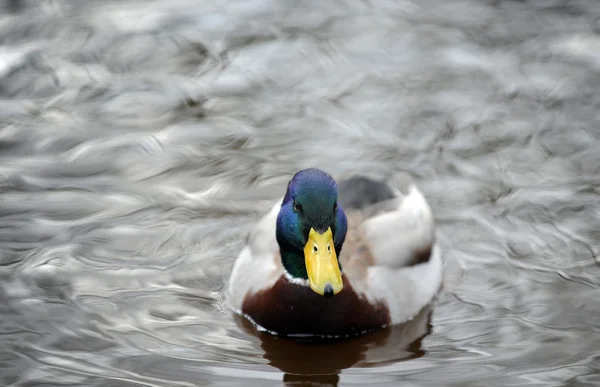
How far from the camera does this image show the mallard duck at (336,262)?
5934mm

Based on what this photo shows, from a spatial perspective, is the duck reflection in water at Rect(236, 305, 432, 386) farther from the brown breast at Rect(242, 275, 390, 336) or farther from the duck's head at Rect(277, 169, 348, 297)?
the duck's head at Rect(277, 169, 348, 297)

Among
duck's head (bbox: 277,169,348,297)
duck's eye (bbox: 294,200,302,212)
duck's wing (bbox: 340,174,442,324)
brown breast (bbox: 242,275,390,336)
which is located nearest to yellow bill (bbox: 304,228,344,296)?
duck's head (bbox: 277,169,348,297)

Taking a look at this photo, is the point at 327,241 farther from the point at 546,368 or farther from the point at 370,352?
the point at 546,368

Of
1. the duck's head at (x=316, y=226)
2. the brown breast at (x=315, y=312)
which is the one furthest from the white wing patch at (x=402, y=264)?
the duck's head at (x=316, y=226)

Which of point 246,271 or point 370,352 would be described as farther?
point 246,271

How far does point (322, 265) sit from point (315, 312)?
0.52 metres

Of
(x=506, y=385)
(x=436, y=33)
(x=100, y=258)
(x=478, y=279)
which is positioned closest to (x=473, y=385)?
(x=506, y=385)

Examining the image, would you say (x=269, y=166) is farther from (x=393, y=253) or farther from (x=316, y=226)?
(x=316, y=226)

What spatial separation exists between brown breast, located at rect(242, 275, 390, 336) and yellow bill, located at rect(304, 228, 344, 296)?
1.15 feet

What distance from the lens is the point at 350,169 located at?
8055 millimetres

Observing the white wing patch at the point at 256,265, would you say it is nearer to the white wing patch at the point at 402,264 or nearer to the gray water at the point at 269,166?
the gray water at the point at 269,166

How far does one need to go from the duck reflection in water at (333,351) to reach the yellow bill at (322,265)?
382 mm

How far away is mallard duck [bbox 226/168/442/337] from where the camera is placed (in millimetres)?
5934

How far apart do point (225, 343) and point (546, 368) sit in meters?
1.52
